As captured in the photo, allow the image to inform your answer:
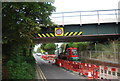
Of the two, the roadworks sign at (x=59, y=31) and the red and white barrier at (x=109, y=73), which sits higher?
the roadworks sign at (x=59, y=31)

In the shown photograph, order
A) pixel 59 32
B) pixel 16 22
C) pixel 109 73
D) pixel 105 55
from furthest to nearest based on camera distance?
pixel 105 55
pixel 59 32
pixel 109 73
pixel 16 22

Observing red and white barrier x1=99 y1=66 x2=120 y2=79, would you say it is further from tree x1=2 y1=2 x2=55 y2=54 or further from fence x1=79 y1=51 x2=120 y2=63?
fence x1=79 y1=51 x2=120 y2=63

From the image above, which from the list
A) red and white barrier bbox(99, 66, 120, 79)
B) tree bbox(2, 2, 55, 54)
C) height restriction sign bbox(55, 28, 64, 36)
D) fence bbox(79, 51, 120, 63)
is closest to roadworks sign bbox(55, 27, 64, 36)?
height restriction sign bbox(55, 28, 64, 36)

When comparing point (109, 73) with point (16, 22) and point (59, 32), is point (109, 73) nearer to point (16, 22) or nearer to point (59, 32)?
point (16, 22)

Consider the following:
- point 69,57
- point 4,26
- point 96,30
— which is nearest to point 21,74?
point 4,26

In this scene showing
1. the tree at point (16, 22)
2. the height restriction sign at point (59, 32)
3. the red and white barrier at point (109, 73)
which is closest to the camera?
the tree at point (16, 22)

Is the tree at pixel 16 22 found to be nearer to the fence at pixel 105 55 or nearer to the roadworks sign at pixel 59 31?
the roadworks sign at pixel 59 31

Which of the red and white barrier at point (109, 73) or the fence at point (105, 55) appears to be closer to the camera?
the red and white barrier at point (109, 73)

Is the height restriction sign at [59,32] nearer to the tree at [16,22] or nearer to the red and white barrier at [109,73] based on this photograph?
the red and white barrier at [109,73]

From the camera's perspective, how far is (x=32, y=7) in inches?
302

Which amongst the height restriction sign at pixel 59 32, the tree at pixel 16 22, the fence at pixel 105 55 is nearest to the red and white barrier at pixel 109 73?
the tree at pixel 16 22

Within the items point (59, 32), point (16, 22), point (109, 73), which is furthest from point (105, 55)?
point (16, 22)

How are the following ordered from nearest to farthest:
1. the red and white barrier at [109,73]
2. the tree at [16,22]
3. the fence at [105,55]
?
the tree at [16,22] → the red and white barrier at [109,73] → the fence at [105,55]

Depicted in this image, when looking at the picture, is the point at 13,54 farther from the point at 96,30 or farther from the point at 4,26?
the point at 96,30
